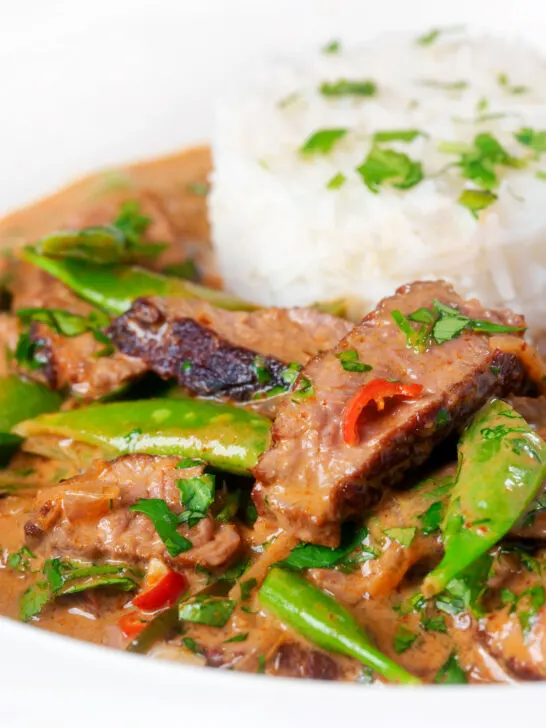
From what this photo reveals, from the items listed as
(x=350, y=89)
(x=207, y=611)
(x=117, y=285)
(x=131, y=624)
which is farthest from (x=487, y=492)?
(x=350, y=89)

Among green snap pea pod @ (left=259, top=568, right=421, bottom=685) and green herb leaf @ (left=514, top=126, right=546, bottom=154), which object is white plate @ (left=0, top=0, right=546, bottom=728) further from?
green snap pea pod @ (left=259, top=568, right=421, bottom=685)

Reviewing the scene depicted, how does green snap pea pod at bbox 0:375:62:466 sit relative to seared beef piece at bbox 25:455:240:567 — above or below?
below

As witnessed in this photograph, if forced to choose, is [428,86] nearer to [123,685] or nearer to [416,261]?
[416,261]

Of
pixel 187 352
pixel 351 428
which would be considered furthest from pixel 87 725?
pixel 187 352

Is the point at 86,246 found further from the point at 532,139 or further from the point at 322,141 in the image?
the point at 532,139

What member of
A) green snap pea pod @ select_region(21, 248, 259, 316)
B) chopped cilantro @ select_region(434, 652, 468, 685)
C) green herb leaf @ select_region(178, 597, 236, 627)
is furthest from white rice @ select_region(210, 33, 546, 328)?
chopped cilantro @ select_region(434, 652, 468, 685)

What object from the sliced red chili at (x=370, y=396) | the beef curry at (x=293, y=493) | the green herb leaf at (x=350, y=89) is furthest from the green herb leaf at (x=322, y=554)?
the green herb leaf at (x=350, y=89)
